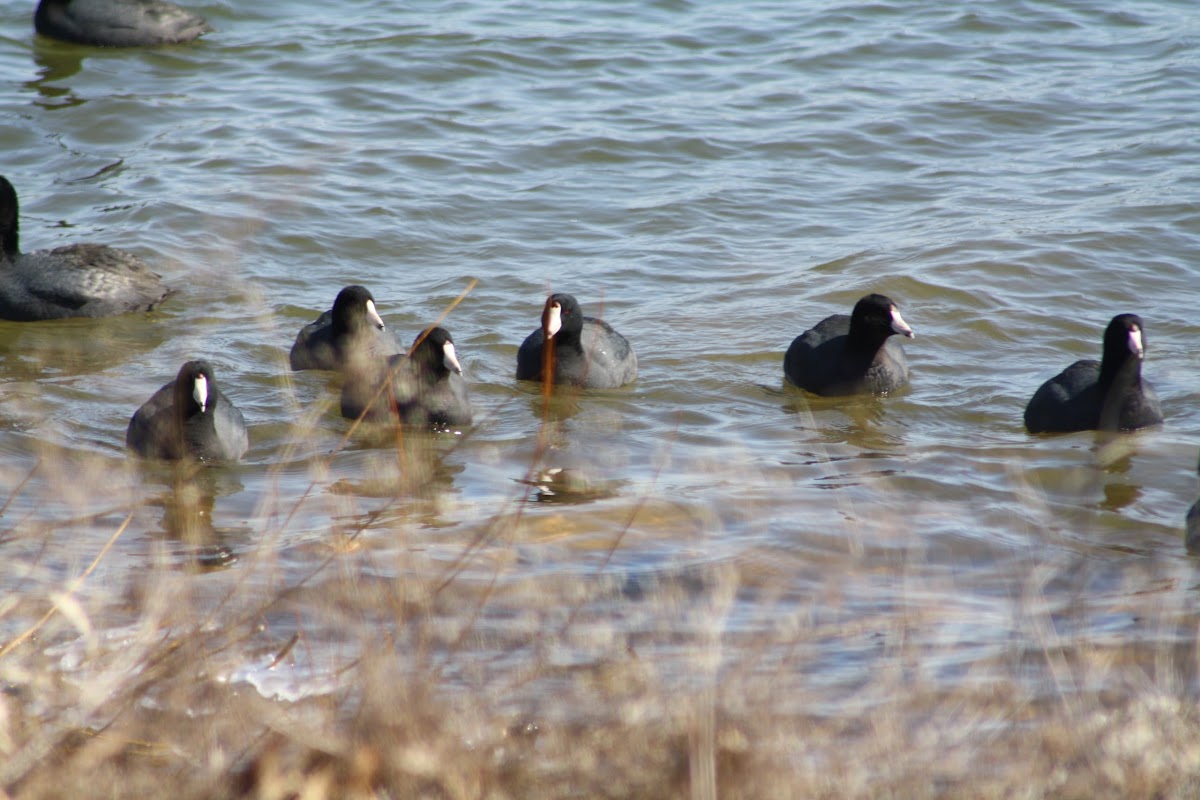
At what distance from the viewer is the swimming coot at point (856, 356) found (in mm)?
8164

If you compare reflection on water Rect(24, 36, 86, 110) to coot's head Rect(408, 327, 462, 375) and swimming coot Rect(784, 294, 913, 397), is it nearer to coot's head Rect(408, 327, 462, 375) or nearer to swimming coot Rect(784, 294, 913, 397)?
coot's head Rect(408, 327, 462, 375)

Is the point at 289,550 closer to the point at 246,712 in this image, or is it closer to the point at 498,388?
the point at 246,712

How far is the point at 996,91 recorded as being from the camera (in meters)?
13.7

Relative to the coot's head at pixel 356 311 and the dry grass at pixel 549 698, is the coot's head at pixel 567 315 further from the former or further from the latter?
the dry grass at pixel 549 698

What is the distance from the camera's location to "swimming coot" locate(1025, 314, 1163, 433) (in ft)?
24.3

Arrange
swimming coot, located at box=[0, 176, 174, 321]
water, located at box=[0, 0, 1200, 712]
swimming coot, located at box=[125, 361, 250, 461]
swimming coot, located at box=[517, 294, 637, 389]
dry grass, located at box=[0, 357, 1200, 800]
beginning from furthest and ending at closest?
swimming coot, located at box=[0, 176, 174, 321] < swimming coot, located at box=[517, 294, 637, 389] < swimming coot, located at box=[125, 361, 250, 461] < water, located at box=[0, 0, 1200, 712] < dry grass, located at box=[0, 357, 1200, 800]

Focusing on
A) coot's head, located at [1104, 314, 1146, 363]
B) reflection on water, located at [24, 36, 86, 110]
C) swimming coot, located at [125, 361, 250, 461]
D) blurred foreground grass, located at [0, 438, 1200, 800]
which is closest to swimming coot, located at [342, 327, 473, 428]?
swimming coot, located at [125, 361, 250, 461]

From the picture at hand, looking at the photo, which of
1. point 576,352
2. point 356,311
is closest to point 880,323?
point 576,352

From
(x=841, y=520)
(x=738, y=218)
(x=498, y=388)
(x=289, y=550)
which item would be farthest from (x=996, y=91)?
(x=289, y=550)

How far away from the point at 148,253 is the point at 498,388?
3357mm

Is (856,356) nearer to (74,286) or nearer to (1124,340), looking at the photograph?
(1124,340)

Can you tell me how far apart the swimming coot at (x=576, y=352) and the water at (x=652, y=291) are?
0.15 m

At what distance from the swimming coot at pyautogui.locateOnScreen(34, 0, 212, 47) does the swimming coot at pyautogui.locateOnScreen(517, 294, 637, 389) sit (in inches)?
317

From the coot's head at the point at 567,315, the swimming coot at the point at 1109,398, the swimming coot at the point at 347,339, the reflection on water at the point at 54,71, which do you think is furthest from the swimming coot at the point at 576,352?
the reflection on water at the point at 54,71
